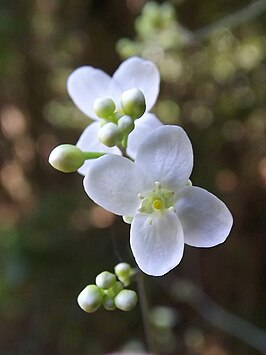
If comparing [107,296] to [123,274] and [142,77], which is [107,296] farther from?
[142,77]

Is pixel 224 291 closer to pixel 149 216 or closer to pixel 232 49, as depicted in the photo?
pixel 232 49

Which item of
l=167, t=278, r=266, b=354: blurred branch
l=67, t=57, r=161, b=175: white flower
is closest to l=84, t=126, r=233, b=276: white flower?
l=67, t=57, r=161, b=175: white flower

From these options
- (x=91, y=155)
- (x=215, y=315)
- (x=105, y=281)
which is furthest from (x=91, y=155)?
(x=215, y=315)

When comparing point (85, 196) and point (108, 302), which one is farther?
point (85, 196)

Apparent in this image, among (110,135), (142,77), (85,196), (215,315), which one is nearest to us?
(110,135)

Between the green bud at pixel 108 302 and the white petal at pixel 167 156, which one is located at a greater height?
the white petal at pixel 167 156

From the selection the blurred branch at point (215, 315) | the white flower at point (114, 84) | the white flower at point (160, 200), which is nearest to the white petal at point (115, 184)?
the white flower at point (160, 200)

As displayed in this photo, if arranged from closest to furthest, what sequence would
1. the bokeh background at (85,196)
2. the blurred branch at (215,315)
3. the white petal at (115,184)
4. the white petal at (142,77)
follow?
the white petal at (115,184)
the white petal at (142,77)
the blurred branch at (215,315)
the bokeh background at (85,196)

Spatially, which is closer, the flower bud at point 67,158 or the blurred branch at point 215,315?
the flower bud at point 67,158

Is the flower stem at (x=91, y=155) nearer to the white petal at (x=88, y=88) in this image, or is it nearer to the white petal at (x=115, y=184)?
the white petal at (x=115, y=184)

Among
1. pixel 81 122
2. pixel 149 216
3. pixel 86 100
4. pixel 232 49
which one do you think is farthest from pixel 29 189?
pixel 149 216
